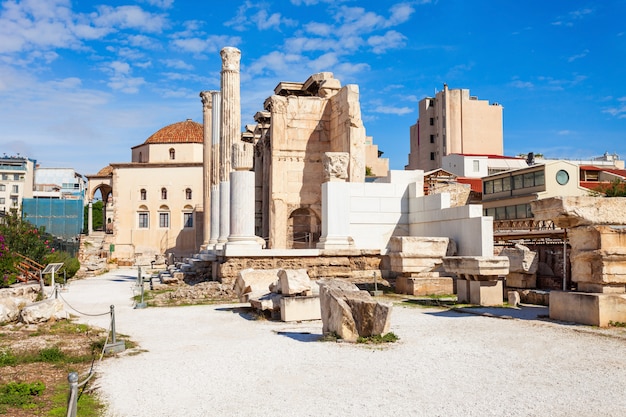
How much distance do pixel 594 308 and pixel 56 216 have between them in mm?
50284

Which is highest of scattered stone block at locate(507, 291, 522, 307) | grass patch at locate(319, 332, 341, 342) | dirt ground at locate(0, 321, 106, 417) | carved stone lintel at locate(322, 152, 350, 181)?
carved stone lintel at locate(322, 152, 350, 181)

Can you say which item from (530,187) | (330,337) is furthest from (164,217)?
(330,337)

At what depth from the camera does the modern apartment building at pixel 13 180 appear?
228 ft

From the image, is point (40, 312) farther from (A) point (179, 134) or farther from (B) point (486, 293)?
(A) point (179, 134)

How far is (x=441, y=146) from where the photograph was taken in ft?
205

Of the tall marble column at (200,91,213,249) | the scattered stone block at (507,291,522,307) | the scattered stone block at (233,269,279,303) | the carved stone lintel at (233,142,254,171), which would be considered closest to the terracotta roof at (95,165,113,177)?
the tall marble column at (200,91,213,249)

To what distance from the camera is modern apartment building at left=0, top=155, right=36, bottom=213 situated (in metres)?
69.4

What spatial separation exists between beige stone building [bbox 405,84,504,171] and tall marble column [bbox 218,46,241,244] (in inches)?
1727

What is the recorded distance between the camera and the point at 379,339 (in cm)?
789

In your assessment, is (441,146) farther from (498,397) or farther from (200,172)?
(498,397)

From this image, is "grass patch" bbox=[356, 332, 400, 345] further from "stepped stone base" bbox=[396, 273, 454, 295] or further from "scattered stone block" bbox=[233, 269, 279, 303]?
"stepped stone base" bbox=[396, 273, 454, 295]

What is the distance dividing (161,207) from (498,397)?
44.2 meters

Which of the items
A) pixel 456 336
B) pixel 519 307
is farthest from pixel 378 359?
pixel 519 307

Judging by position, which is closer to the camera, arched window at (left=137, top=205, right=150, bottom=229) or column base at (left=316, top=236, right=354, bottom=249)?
column base at (left=316, top=236, right=354, bottom=249)
